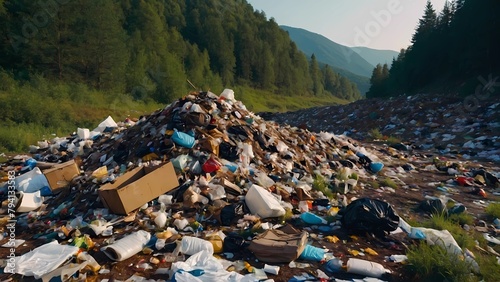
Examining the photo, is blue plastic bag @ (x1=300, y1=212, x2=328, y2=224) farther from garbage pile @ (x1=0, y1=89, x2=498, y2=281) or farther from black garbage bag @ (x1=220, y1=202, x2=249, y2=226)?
black garbage bag @ (x1=220, y1=202, x2=249, y2=226)

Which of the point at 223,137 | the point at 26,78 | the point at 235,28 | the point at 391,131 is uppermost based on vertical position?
the point at 235,28

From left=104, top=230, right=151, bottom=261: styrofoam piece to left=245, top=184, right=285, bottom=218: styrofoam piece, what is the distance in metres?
1.31

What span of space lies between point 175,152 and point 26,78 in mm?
16809

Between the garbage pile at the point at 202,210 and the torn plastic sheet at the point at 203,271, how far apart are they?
1 centimetres

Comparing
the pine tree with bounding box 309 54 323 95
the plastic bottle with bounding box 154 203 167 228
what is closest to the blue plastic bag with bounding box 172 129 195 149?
the plastic bottle with bounding box 154 203 167 228

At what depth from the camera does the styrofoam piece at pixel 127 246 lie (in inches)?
116

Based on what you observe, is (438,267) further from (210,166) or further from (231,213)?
(210,166)

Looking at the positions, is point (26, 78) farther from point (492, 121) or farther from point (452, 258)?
point (492, 121)

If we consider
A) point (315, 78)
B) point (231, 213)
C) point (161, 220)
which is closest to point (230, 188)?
point (231, 213)

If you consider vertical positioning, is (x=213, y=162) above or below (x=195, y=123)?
below

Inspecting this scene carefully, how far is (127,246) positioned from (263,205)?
1.62 meters

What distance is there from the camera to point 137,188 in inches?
151

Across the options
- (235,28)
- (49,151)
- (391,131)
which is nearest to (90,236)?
(49,151)

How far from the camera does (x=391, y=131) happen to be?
13750mm
